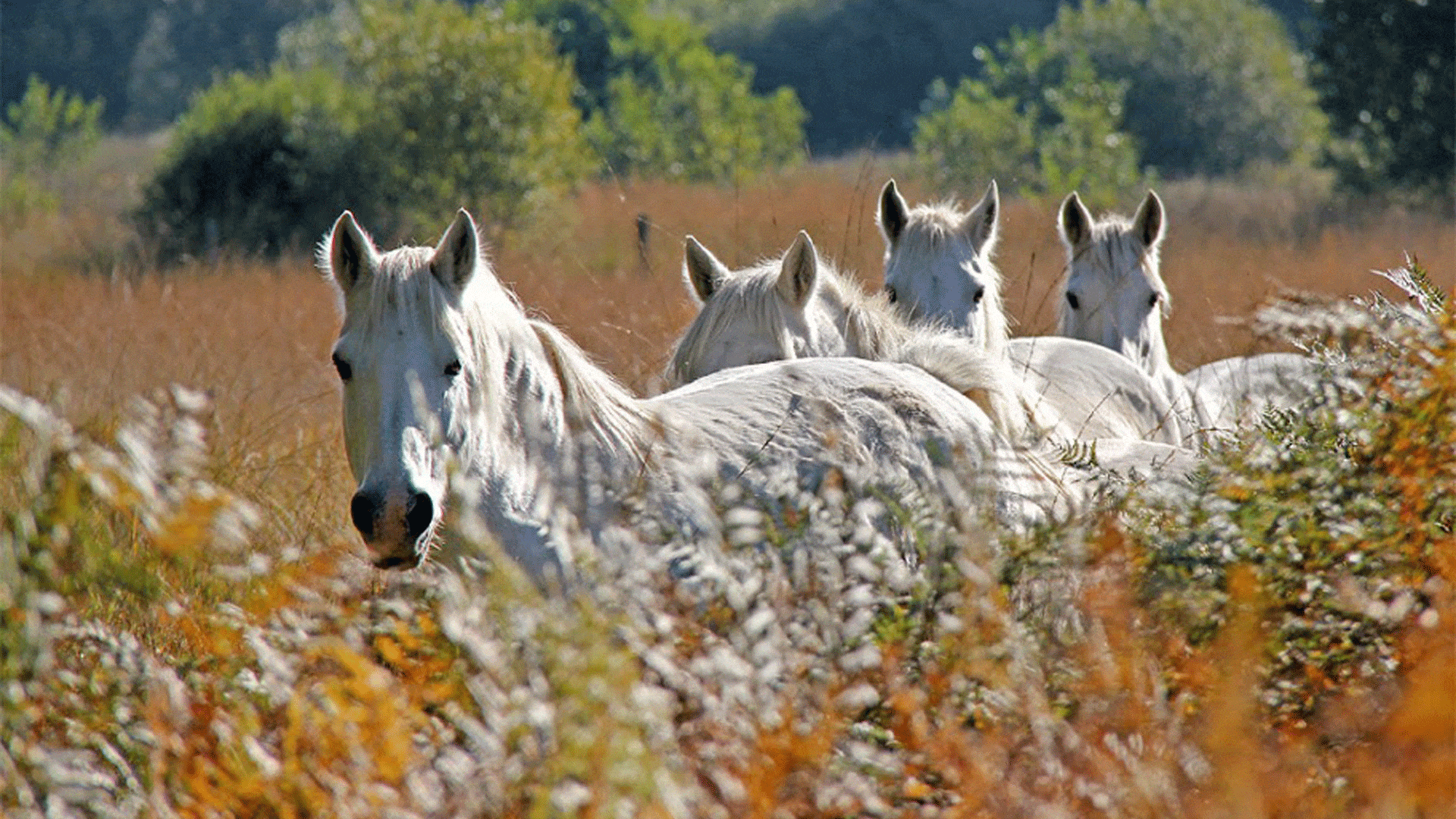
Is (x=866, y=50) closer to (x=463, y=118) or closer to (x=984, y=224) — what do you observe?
(x=463, y=118)

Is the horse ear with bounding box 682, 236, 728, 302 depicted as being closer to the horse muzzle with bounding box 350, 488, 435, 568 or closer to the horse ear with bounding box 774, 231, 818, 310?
the horse ear with bounding box 774, 231, 818, 310

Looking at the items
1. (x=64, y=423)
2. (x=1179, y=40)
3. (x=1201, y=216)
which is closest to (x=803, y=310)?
(x=64, y=423)

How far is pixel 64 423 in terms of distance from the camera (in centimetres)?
250

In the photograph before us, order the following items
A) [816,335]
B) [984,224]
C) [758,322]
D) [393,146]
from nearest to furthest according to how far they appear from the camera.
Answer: [758,322], [816,335], [984,224], [393,146]

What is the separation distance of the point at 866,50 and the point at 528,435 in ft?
213

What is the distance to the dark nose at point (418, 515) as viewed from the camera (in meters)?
3.17

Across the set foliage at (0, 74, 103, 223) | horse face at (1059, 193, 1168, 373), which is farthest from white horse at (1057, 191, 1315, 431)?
foliage at (0, 74, 103, 223)

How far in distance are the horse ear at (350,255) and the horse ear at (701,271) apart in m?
2.16

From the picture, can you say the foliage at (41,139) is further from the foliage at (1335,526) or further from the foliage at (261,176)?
the foliage at (1335,526)

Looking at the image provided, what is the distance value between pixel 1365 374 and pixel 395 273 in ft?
6.68

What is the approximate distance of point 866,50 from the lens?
66438mm

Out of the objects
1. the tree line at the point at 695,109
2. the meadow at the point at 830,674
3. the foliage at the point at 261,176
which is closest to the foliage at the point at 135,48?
the tree line at the point at 695,109

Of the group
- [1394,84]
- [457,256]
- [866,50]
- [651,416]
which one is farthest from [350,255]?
[866,50]

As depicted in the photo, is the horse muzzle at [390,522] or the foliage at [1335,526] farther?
the horse muzzle at [390,522]
